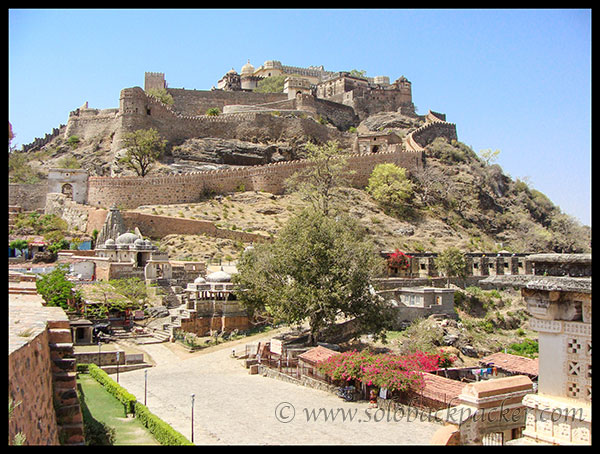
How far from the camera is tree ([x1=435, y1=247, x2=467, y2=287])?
3731 centimetres

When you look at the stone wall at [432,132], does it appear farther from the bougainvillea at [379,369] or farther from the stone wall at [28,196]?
the bougainvillea at [379,369]

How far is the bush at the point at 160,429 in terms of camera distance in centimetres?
1325

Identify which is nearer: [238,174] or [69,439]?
[69,439]

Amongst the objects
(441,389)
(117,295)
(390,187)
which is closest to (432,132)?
(390,187)

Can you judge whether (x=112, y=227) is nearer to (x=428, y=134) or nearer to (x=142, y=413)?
(x=142, y=413)

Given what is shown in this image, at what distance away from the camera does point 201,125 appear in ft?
177

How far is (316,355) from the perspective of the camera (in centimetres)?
2094

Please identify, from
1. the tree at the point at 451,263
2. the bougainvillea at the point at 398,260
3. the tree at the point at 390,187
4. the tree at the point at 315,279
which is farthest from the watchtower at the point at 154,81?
the tree at the point at 315,279

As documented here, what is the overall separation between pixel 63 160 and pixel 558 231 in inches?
1707

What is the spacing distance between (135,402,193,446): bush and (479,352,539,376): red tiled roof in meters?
12.4

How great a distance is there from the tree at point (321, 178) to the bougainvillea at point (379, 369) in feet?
80.8
